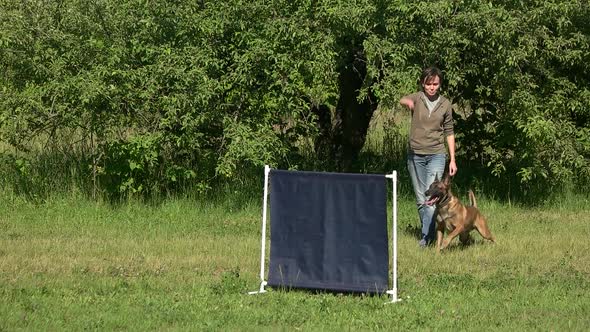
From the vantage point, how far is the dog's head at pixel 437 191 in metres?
11.9

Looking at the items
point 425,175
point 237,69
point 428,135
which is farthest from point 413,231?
point 237,69

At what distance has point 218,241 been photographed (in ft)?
42.0

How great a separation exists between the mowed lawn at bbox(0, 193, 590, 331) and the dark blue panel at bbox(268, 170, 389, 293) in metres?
0.18

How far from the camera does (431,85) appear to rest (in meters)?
11.8

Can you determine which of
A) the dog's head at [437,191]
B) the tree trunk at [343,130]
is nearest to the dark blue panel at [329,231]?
the dog's head at [437,191]

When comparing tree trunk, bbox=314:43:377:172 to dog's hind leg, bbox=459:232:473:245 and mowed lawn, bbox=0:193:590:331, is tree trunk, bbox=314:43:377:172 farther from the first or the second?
dog's hind leg, bbox=459:232:473:245

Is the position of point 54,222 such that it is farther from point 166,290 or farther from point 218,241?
point 166,290

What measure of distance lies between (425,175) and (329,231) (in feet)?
9.36

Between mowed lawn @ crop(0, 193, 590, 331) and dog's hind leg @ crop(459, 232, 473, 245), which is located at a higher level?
dog's hind leg @ crop(459, 232, 473, 245)

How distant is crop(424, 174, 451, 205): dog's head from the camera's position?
1187 centimetres

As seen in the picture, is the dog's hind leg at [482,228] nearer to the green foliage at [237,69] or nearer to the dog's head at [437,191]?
the dog's head at [437,191]

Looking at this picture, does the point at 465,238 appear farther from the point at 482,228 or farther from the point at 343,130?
the point at 343,130

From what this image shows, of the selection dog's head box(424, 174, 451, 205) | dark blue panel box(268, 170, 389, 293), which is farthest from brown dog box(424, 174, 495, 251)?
dark blue panel box(268, 170, 389, 293)

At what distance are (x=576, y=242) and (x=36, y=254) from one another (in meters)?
6.14
